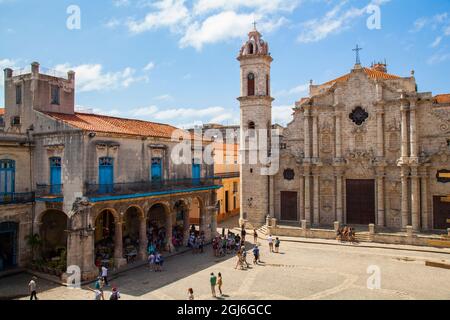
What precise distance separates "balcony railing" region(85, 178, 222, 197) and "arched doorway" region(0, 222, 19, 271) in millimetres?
5679

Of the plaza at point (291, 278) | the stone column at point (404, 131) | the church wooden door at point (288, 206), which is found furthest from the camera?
the church wooden door at point (288, 206)

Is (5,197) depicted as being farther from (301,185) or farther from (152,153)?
(301,185)

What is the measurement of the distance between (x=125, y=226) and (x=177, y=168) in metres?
6.21

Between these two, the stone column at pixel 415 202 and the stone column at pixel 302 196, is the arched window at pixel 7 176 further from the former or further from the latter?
the stone column at pixel 415 202

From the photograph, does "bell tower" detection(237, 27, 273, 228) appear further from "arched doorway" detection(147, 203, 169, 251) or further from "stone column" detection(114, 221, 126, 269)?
"stone column" detection(114, 221, 126, 269)

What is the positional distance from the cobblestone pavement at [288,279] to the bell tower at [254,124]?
8644mm

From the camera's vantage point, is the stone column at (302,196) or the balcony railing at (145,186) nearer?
the balcony railing at (145,186)

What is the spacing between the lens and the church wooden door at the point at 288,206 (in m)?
34.6

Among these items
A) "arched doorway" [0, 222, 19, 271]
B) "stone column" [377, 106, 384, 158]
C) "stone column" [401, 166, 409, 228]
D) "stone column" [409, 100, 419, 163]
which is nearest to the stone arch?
"arched doorway" [0, 222, 19, 271]

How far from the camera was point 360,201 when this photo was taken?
105 ft

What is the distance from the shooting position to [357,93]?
32.1 metres

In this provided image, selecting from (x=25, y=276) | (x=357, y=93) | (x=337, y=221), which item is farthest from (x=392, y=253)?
(x=25, y=276)

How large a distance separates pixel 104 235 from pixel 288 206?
1672 centimetres

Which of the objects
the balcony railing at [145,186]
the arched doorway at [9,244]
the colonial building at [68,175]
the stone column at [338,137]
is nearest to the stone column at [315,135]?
the stone column at [338,137]
